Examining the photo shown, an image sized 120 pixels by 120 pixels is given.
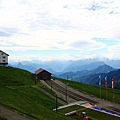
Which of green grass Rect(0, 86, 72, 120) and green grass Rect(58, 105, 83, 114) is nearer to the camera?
green grass Rect(0, 86, 72, 120)

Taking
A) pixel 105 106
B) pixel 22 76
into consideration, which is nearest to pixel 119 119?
pixel 105 106

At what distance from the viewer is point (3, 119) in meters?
23.0

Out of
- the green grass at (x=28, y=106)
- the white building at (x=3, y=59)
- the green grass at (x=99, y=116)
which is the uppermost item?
the white building at (x=3, y=59)

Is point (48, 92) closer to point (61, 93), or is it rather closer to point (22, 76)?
point (61, 93)

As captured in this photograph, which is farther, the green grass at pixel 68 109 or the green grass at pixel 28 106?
the green grass at pixel 68 109

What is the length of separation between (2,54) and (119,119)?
7321 cm

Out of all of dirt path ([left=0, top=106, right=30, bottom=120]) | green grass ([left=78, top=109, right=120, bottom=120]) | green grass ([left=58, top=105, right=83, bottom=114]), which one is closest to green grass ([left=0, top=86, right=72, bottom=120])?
dirt path ([left=0, top=106, right=30, bottom=120])

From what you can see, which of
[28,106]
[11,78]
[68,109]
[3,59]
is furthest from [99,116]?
[3,59]

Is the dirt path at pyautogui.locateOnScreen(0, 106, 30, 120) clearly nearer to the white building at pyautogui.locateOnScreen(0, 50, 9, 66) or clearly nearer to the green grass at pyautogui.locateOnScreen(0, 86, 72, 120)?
the green grass at pyautogui.locateOnScreen(0, 86, 72, 120)

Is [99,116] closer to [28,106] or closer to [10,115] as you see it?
[28,106]

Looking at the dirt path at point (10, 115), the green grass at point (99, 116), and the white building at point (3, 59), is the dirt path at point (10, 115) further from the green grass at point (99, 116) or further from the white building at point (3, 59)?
the white building at point (3, 59)

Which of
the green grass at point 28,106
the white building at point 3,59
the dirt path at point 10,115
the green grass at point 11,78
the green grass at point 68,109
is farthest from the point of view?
the white building at point 3,59

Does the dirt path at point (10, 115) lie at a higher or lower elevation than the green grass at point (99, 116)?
higher

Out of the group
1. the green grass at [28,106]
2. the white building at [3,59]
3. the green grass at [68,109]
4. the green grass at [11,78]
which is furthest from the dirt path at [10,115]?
the white building at [3,59]
